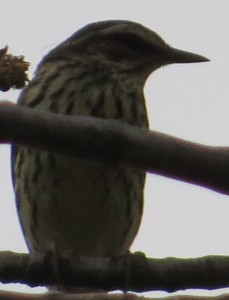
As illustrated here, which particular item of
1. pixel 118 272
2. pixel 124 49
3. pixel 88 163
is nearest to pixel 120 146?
pixel 118 272

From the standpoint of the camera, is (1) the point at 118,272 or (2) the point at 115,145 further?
(1) the point at 118,272

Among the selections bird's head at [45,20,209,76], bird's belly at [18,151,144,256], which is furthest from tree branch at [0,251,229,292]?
bird's head at [45,20,209,76]

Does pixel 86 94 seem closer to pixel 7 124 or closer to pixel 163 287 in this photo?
pixel 163 287

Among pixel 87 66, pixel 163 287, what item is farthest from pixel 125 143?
pixel 87 66

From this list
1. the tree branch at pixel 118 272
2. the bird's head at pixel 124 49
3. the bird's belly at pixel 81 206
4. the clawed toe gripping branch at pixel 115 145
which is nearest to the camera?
the clawed toe gripping branch at pixel 115 145

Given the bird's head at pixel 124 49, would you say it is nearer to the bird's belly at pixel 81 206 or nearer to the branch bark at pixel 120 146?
the bird's belly at pixel 81 206

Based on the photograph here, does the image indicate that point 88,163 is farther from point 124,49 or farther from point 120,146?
point 120,146

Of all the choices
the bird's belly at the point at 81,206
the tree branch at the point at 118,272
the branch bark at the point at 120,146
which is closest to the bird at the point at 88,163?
the bird's belly at the point at 81,206
